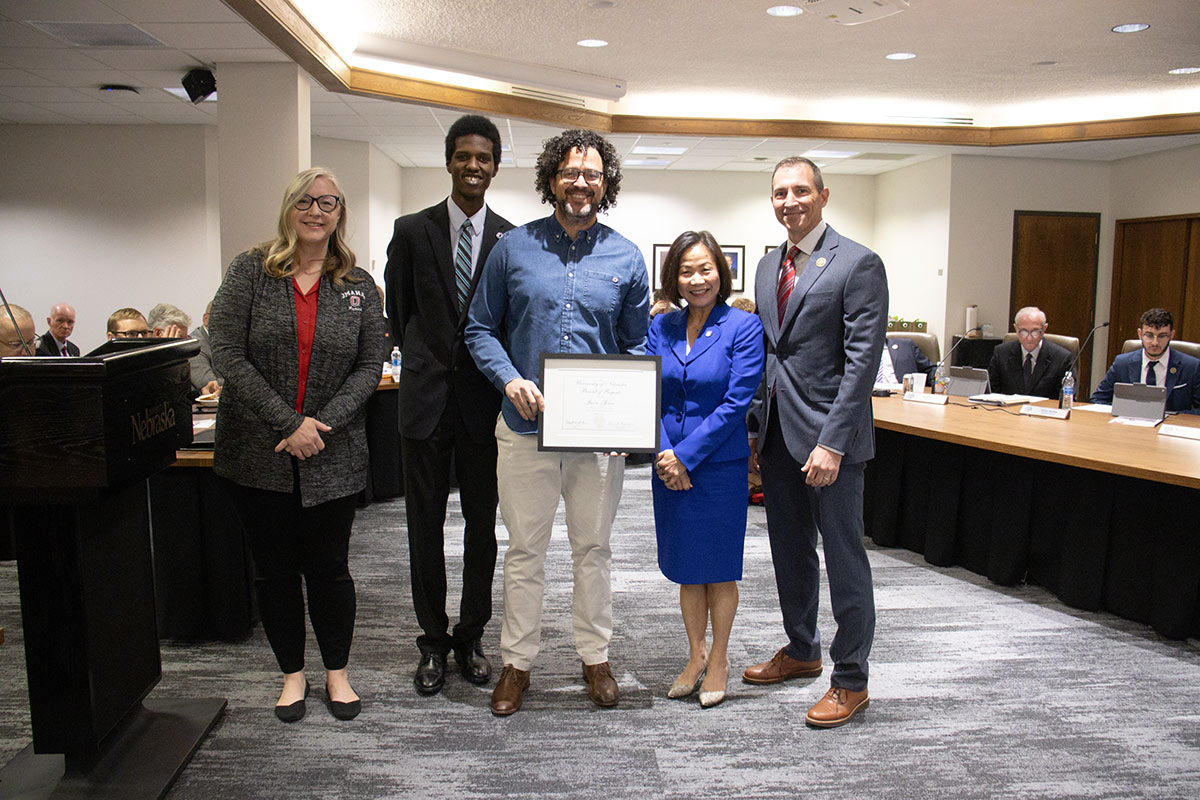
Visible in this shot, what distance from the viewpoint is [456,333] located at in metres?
2.58

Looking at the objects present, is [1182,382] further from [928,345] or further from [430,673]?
[430,673]

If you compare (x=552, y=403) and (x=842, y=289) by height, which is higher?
(x=842, y=289)

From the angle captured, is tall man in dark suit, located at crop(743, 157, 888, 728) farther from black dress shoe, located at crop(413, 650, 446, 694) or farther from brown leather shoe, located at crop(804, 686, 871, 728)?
black dress shoe, located at crop(413, 650, 446, 694)

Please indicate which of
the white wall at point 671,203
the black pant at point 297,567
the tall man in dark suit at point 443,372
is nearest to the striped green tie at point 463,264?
the tall man in dark suit at point 443,372

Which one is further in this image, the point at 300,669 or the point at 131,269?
the point at 131,269

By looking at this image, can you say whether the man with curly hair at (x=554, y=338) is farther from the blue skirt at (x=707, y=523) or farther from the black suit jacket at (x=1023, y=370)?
the black suit jacket at (x=1023, y=370)

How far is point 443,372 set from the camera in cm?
259

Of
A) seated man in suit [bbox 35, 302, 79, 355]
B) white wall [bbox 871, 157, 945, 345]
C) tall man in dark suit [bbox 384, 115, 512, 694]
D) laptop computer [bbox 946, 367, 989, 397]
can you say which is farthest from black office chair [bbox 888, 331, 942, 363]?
seated man in suit [bbox 35, 302, 79, 355]

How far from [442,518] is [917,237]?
29.7ft

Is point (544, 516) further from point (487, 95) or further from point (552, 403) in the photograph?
point (487, 95)

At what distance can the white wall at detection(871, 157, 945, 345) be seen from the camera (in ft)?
31.5

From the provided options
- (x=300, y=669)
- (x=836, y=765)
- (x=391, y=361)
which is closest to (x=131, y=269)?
(x=391, y=361)

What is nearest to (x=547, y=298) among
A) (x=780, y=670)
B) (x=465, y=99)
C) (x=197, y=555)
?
(x=780, y=670)

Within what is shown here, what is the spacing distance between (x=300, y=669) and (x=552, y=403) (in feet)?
3.90
